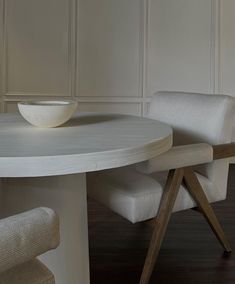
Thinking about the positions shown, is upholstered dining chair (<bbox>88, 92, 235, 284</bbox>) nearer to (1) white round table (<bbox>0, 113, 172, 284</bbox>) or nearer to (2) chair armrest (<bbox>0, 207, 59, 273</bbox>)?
(1) white round table (<bbox>0, 113, 172, 284</bbox>)

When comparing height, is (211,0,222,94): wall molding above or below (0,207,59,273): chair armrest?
above

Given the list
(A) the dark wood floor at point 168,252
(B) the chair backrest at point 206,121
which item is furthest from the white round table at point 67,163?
(A) the dark wood floor at point 168,252

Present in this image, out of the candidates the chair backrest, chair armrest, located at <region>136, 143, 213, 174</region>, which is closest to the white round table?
chair armrest, located at <region>136, 143, 213, 174</region>

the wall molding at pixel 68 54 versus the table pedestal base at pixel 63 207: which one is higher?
the wall molding at pixel 68 54

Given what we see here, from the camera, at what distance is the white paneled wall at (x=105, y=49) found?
13.2 ft

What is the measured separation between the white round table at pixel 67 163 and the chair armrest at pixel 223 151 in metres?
0.29

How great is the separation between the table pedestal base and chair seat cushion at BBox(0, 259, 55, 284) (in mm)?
449

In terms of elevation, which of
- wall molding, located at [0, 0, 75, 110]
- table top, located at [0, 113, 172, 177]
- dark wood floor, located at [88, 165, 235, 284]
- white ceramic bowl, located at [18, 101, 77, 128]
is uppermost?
wall molding, located at [0, 0, 75, 110]

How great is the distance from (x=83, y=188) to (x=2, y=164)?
48cm

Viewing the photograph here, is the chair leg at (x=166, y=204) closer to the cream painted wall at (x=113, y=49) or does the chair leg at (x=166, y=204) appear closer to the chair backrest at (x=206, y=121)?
the chair backrest at (x=206, y=121)

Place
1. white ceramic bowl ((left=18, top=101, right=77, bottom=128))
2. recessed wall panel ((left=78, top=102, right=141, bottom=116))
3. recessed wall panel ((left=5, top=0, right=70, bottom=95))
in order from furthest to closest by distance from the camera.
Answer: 1. recessed wall panel ((left=78, top=102, right=141, bottom=116))
2. recessed wall panel ((left=5, top=0, right=70, bottom=95))
3. white ceramic bowl ((left=18, top=101, right=77, bottom=128))

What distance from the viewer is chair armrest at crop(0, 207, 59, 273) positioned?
2.01 feet

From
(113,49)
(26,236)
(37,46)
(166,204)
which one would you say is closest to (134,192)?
(166,204)

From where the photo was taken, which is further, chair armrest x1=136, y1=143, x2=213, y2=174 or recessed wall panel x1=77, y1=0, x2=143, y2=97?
recessed wall panel x1=77, y1=0, x2=143, y2=97
